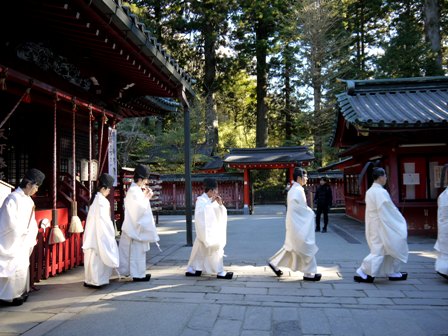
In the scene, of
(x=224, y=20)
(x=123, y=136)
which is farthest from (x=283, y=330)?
(x=224, y=20)

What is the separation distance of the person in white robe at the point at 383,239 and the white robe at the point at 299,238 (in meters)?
0.75

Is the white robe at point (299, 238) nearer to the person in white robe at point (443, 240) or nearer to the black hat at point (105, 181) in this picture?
the person in white robe at point (443, 240)

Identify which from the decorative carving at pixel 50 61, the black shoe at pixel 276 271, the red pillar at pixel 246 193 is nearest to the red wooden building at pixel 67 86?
the decorative carving at pixel 50 61

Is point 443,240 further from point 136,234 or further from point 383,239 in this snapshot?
point 136,234

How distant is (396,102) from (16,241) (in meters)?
10.1

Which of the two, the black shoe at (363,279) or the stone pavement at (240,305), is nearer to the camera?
the stone pavement at (240,305)

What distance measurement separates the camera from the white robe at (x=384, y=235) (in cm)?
508

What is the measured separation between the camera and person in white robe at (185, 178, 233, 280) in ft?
17.8

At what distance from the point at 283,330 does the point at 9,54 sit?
17.5ft

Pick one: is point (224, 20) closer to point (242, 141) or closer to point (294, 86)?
point (294, 86)

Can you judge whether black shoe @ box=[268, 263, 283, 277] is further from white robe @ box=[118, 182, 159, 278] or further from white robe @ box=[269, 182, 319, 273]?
white robe @ box=[118, 182, 159, 278]

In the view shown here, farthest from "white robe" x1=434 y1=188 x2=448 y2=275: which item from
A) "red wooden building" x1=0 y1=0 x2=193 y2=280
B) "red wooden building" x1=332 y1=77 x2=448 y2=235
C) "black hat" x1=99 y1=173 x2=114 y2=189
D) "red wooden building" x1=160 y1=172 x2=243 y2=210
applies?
"red wooden building" x1=160 y1=172 x2=243 y2=210

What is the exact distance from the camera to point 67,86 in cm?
680

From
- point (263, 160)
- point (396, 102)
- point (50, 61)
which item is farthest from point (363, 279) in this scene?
point (263, 160)
